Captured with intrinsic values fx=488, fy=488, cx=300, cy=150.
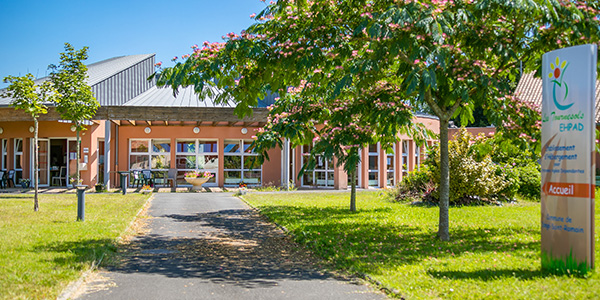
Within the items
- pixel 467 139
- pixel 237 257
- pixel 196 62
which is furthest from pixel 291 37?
pixel 467 139

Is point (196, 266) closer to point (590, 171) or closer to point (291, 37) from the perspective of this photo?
point (291, 37)

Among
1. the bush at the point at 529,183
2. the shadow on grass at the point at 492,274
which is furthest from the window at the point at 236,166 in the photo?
the shadow on grass at the point at 492,274

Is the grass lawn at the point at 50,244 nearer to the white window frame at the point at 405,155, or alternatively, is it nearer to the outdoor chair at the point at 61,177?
the outdoor chair at the point at 61,177

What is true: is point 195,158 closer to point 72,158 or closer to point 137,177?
point 137,177

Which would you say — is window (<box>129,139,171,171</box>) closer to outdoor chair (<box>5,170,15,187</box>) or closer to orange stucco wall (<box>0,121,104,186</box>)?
orange stucco wall (<box>0,121,104,186</box>)

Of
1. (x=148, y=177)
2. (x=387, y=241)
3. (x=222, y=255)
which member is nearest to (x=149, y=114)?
(x=148, y=177)

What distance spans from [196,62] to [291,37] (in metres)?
1.58

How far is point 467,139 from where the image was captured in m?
15.1

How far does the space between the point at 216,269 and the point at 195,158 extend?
19.0 meters

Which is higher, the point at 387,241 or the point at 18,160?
the point at 18,160

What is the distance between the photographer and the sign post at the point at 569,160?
211 inches

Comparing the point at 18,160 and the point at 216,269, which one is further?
the point at 18,160

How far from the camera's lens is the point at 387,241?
8406 mm

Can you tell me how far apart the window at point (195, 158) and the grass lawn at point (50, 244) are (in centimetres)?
1134
